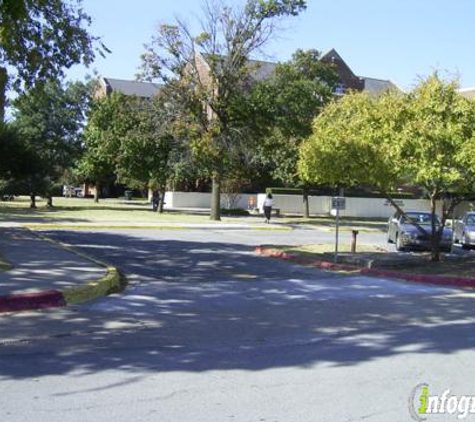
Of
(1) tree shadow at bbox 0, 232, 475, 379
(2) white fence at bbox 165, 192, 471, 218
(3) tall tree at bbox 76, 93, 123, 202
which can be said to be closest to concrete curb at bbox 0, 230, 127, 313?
(1) tree shadow at bbox 0, 232, 475, 379

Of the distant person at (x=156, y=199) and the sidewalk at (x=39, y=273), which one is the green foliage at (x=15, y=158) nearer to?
the distant person at (x=156, y=199)

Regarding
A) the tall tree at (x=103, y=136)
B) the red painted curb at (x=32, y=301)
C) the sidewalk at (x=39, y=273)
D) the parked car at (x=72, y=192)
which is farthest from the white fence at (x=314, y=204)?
the red painted curb at (x=32, y=301)

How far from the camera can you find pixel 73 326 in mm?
8062

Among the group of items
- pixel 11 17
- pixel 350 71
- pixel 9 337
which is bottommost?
pixel 9 337

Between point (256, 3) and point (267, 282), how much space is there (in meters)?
23.7

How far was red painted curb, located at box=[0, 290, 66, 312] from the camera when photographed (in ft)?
29.0

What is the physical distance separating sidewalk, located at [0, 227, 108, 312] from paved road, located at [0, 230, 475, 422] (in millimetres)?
492

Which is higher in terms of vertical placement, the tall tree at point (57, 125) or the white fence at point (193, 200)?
the tall tree at point (57, 125)

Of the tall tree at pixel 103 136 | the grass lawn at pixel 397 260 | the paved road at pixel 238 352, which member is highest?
the tall tree at pixel 103 136

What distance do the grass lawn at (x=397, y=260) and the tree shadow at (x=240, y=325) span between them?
1.80 metres

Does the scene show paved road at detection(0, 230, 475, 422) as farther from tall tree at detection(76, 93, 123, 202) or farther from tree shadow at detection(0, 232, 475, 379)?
tall tree at detection(76, 93, 123, 202)

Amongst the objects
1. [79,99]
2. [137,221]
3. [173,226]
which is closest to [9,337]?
[173,226]

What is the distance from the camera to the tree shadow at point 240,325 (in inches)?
260

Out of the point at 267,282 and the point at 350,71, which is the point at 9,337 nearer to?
the point at 267,282
